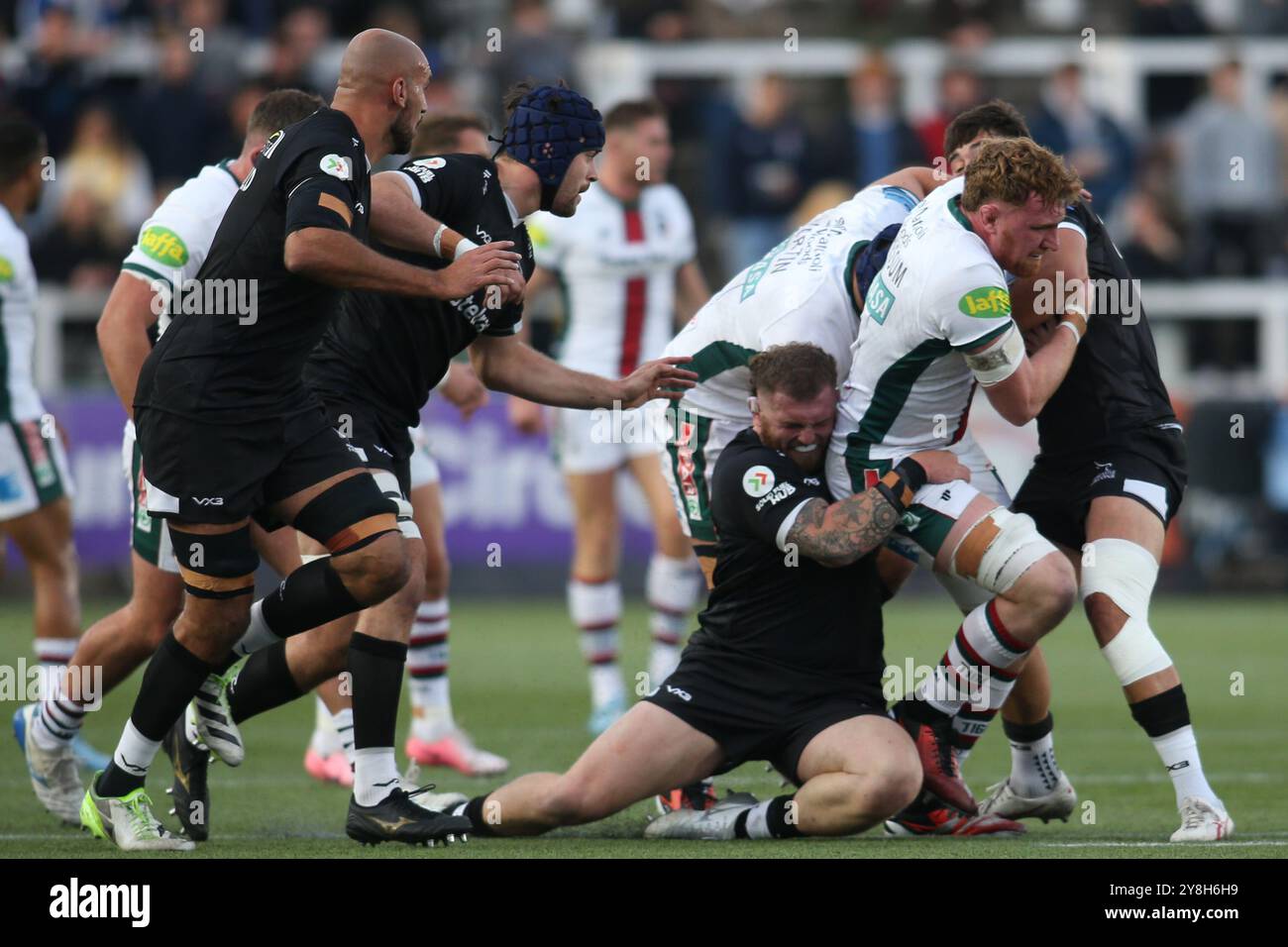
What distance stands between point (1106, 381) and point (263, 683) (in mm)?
3083

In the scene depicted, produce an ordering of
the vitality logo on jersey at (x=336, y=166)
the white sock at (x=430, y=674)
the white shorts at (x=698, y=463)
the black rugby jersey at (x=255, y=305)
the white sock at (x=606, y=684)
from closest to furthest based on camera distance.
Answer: the vitality logo on jersey at (x=336, y=166) → the black rugby jersey at (x=255, y=305) → the white shorts at (x=698, y=463) → the white sock at (x=430, y=674) → the white sock at (x=606, y=684)

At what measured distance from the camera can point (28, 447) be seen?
8.10m

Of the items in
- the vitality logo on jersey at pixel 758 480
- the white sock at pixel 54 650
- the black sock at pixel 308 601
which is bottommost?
the white sock at pixel 54 650

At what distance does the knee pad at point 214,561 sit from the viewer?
5957 mm

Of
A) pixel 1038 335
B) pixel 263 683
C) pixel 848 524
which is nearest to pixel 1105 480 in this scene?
pixel 1038 335

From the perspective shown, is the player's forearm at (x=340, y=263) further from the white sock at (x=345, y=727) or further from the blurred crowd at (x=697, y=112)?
the blurred crowd at (x=697, y=112)

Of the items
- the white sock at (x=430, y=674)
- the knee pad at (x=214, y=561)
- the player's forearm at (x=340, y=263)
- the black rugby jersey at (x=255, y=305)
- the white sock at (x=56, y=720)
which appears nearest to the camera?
the player's forearm at (x=340, y=263)

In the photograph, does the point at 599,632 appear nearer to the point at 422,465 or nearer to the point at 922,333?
the point at 422,465

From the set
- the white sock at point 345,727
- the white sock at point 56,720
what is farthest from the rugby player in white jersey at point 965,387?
the white sock at point 56,720

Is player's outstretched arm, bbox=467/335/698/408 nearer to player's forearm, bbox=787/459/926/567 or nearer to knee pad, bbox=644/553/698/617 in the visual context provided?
player's forearm, bbox=787/459/926/567

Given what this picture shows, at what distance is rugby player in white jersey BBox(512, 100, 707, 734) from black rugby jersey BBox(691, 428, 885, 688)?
3168mm

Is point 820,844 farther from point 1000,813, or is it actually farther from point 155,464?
point 155,464

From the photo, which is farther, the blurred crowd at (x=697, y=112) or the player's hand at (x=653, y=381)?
the blurred crowd at (x=697, y=112)

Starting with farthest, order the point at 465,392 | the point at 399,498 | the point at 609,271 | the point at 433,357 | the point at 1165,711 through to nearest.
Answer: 1. the point at 609,271
2. the point at 465,392
3. the point at 433,357
4. the point at 399,498
5. the point at 1165,711
